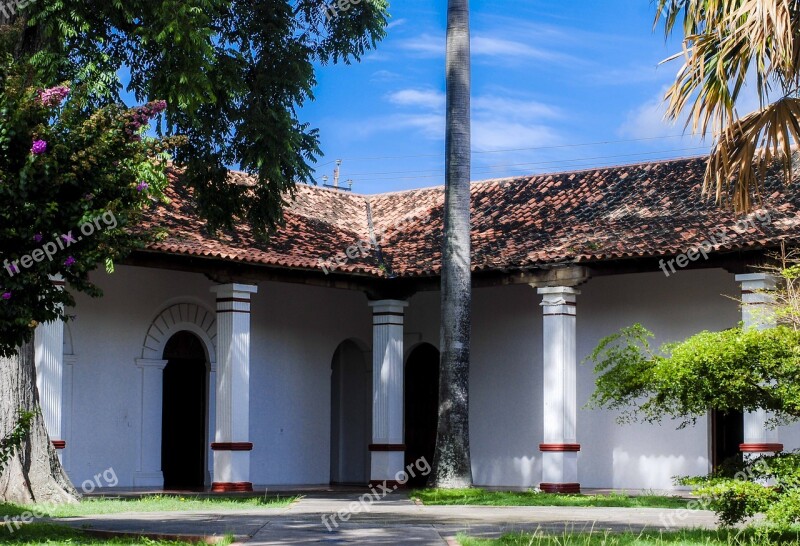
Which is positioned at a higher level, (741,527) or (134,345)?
(134,345)

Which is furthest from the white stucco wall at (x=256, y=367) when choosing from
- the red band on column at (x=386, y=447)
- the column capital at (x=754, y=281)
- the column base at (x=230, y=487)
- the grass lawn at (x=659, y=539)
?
the grass lawn at (x=659, y=539)

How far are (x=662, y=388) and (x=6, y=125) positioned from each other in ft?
17.7

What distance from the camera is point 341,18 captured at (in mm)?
15805

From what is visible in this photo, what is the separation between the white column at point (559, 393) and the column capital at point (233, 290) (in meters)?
4.45

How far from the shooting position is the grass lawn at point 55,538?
9.56 m

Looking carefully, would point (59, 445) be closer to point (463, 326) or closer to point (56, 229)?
point (463, 326)

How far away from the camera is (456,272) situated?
17.2 m

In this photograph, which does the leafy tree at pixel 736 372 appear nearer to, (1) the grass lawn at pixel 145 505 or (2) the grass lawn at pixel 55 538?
(2) the grass lawn at pixel 55 538

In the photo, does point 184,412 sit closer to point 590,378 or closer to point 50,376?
point 50,376

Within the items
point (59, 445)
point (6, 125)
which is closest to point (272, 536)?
point (6, 125)

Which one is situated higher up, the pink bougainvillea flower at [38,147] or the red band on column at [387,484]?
the pink bougainvillea flower at [38,147]

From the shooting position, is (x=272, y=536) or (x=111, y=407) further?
(x=111, y=407)

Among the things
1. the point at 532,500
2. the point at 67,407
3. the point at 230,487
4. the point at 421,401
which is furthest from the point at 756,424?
the point at 67,407

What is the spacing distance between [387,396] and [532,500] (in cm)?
477
